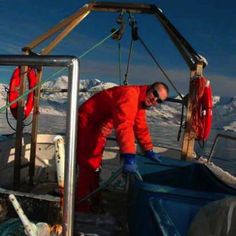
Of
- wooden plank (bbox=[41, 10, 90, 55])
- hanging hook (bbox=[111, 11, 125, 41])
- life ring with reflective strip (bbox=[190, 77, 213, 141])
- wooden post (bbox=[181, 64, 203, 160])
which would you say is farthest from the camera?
hanging hook (bbox=[111, 11, 125, 41])

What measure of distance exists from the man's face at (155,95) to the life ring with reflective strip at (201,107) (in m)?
1.39

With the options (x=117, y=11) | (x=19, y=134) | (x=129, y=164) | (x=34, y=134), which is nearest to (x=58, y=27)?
(x=117, y=11)

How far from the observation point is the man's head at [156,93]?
14.5ft

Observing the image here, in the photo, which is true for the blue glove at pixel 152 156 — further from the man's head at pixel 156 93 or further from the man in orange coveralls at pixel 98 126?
the man's head at pixel 156 93

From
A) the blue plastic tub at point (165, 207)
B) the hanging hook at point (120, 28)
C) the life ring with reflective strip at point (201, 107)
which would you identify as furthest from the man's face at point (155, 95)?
the hanging hook at point (120, 28)

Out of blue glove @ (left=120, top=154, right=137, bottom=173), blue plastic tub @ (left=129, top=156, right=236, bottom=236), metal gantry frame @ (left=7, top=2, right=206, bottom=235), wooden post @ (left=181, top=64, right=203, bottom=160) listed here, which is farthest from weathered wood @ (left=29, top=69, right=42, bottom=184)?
blue plastic tub @ (left=129, top=156, right=236, bottom=236)

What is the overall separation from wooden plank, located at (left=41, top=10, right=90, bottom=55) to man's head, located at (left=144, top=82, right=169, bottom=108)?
8.96 feet

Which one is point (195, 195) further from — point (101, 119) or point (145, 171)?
point (101, 119)

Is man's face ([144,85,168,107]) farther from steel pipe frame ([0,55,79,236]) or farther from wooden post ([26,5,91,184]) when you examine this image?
steel pipe frame ([0,55,79,236])

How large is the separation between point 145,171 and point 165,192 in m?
1.84

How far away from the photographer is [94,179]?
499 centimetres

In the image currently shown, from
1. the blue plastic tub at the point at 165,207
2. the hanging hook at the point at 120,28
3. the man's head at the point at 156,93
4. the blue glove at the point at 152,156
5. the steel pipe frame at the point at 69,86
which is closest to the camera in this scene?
the steel pipe frame at the point at 69,86

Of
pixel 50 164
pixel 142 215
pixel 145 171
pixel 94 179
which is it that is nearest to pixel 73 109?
pixel 142 215

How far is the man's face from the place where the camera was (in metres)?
4.43
